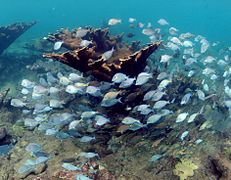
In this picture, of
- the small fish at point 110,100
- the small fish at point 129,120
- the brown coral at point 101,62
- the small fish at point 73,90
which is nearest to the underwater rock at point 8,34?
the small fish at point 73,90

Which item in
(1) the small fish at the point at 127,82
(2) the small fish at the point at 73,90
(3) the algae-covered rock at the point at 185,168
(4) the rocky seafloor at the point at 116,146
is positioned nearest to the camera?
(3) the algae-covered rock at the point at 185,168

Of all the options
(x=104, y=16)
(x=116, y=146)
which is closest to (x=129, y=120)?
(x=116, y=146)

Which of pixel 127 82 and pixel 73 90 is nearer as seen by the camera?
pixel 127 82

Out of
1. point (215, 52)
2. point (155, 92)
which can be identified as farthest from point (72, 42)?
point (215, 52)

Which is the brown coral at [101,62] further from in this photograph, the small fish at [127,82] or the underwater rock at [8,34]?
the underwater rock at [8,34]

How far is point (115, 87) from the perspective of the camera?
8.99 m

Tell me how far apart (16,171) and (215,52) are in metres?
25.5

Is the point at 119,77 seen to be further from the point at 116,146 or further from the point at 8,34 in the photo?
the point at 8,34

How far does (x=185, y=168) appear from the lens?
716 cm

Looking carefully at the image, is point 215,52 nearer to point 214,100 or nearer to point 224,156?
point 214,100

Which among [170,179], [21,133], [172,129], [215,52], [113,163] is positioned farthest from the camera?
[215,52]

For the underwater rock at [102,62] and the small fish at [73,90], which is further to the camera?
the small fish at [73,90]

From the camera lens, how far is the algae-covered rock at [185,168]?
7.02 m

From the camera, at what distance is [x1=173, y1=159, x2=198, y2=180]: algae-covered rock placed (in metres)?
7.02
